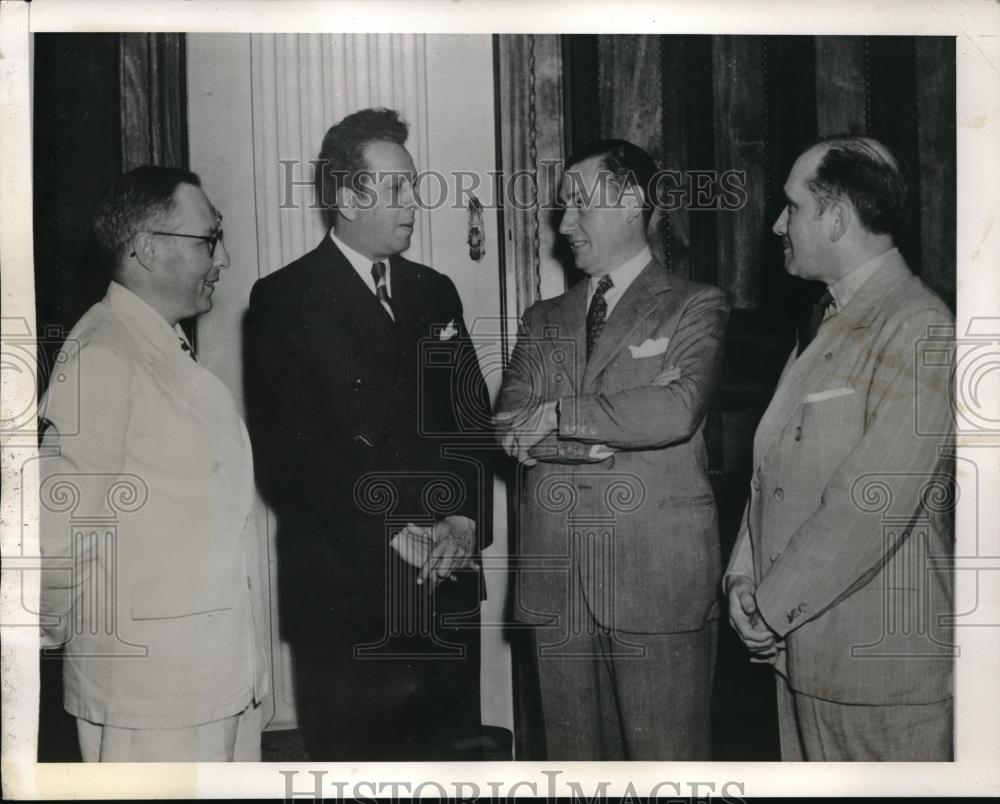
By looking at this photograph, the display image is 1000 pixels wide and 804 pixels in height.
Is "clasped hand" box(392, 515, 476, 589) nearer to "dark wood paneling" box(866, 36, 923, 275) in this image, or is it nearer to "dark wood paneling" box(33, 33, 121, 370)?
"dark wood paneling" box(33, 33, 121, 370)

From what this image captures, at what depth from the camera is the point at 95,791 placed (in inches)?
121

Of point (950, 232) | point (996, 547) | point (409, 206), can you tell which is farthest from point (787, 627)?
point (409, 206)

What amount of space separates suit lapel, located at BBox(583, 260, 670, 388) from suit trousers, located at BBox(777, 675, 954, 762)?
1008 millimetres

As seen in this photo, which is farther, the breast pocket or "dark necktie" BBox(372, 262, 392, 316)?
"dark necktie" BBox(372, 262, 392, 316)

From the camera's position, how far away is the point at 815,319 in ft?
9.89

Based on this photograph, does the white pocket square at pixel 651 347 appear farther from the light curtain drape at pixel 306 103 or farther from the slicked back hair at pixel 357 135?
the slicked back hair at pixel 357 135

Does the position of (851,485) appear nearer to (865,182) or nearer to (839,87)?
(865,182)

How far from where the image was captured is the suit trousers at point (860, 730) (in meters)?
3.02

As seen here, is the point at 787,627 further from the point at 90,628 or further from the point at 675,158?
the point at 90,628

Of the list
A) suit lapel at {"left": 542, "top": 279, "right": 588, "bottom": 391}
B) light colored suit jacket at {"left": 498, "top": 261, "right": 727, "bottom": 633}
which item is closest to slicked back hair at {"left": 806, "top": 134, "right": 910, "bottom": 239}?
light colored suit jacket at {"left": 498, "top": 261, "right": 727, "bottom": 633}

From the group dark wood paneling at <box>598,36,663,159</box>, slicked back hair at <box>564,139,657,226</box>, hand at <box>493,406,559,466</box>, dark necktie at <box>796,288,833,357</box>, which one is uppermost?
dark wood paneling at <box>598,36,663,159</box>

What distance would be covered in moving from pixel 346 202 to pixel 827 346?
138cm

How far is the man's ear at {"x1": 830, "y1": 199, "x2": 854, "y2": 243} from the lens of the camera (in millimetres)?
2990

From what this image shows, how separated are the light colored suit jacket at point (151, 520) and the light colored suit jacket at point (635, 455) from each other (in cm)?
84
